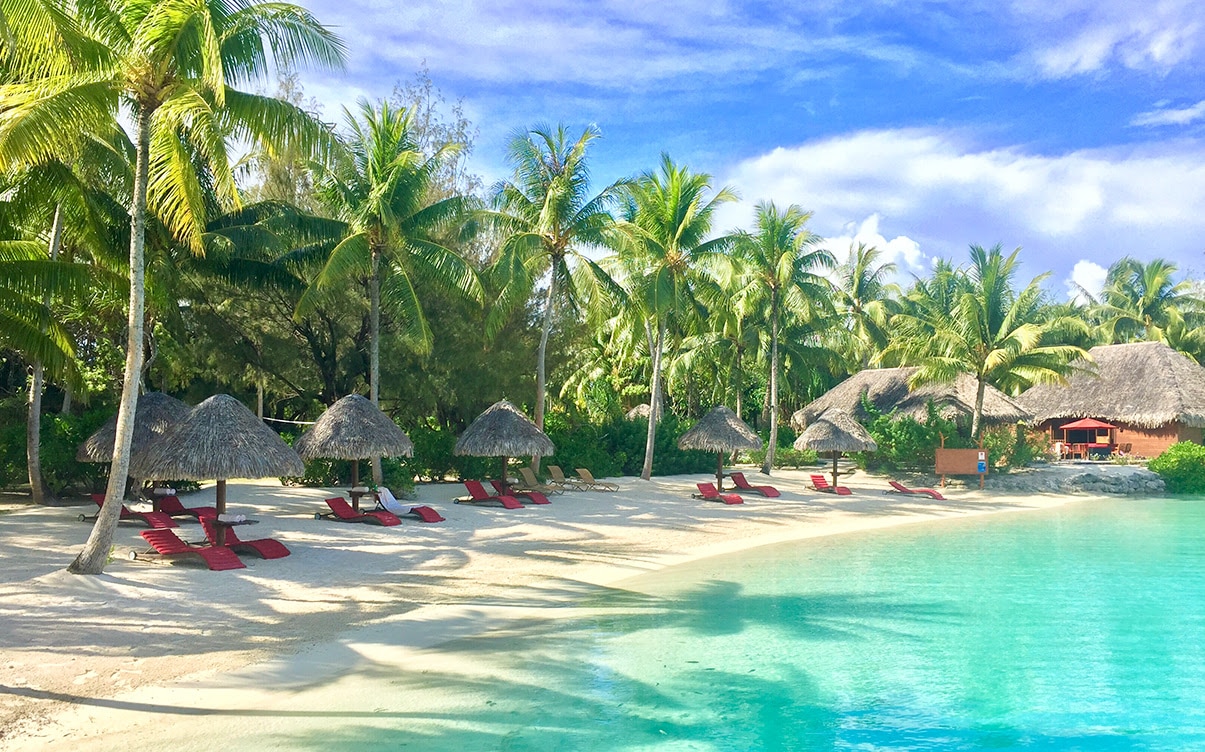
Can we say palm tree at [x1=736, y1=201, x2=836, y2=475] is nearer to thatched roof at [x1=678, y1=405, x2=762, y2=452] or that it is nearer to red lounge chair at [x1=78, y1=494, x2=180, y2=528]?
thatched roof at [x1=678, y1=405, x2=762, y2=452]

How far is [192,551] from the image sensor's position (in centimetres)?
1110

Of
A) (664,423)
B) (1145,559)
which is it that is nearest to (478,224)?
(664,423)

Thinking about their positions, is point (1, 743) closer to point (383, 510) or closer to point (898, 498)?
point (383, 510)

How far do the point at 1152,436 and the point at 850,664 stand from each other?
28.4 m

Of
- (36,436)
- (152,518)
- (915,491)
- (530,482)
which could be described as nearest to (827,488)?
(915,491)

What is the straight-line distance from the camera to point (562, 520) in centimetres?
A: 1689

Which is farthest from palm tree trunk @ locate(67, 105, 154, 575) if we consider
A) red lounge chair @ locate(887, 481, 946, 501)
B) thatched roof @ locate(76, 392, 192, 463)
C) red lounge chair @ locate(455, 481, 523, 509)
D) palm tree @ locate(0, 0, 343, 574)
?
red lounge chair @ locate(887, 481, 946, 501)

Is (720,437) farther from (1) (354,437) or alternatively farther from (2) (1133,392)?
(2) (1133,392)

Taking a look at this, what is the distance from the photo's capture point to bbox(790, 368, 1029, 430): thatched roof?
93.2 feet

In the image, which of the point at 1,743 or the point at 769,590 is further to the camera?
the point at 769,590

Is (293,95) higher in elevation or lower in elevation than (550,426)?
higher

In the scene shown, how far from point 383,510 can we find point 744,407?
73.9 ft

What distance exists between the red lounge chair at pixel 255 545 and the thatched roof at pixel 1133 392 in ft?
89.4

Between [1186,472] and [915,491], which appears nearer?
[915,491]
